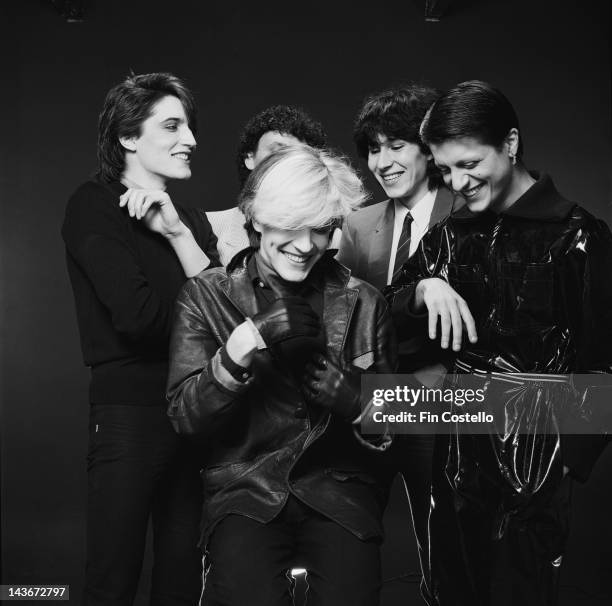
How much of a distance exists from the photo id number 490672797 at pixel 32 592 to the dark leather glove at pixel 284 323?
170cm

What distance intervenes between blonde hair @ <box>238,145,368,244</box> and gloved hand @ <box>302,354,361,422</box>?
34 centimetres

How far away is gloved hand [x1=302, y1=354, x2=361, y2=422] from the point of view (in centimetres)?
197

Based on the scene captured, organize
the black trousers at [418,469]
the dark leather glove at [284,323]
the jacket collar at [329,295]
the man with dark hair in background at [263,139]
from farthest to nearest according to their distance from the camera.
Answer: the man with dark hair in background at [263,139]
the black trousers at [418,469]
the jacket collar at [329,295]
the dark leather glove at [284,323]

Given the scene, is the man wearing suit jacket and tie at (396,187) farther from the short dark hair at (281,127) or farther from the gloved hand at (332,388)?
the gloved hand at (332,388)

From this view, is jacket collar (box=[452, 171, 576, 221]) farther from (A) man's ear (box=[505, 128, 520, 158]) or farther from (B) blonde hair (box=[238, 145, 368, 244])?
(B) blonde hair (box=[238, 145, 368, 244])

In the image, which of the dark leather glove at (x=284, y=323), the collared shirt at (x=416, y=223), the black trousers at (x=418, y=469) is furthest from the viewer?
the collared shirt at (x=416, y=223)

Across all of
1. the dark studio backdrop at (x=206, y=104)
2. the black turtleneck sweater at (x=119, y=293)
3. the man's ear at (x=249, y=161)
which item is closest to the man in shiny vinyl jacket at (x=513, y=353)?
the black turtleneck sweater at (x=119, y=293)

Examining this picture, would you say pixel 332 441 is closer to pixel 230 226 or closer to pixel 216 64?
pixel 230 226

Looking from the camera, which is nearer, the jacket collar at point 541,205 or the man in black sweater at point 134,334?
the jacket collar at point 541,205

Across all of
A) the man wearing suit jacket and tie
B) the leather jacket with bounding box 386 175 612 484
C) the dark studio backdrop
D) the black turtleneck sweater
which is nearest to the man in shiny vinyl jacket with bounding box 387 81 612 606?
the leather jacket with bounding box 386 175 612 484

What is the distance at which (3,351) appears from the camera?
404cm

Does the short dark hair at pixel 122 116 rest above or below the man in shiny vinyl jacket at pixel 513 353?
above

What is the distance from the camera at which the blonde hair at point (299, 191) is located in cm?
202

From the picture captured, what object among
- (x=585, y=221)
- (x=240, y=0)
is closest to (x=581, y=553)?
(x=585, y=221)
